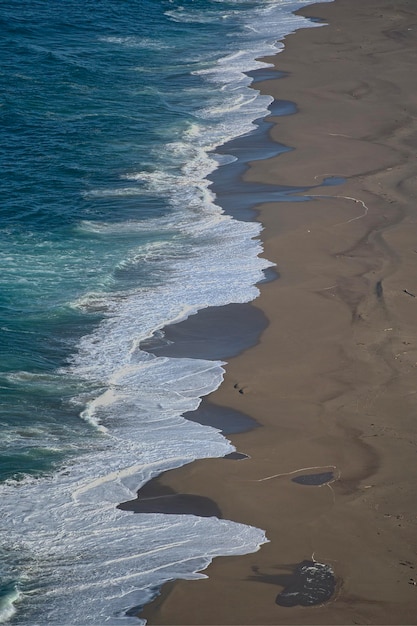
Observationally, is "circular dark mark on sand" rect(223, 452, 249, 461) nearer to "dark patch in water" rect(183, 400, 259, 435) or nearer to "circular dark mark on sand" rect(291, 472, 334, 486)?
"dark patch in water" rect(183, 400, 259, 435)

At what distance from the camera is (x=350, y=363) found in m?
11.3

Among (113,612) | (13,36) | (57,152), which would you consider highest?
(13,36)

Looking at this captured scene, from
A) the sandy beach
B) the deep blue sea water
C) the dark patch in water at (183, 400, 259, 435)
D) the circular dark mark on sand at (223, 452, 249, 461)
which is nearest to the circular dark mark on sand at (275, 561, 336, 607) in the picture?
the sandy beach

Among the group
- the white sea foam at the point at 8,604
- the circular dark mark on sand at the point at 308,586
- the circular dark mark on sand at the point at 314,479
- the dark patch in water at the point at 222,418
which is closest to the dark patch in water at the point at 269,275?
the dark patch in water at the point at 222,418

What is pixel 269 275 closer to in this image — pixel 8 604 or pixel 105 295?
pixel 105 295

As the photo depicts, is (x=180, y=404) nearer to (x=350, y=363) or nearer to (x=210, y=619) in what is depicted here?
(x=350, y=363)

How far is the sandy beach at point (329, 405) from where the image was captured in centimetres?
777

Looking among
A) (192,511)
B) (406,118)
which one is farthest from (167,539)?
(406,118)

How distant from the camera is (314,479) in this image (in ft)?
30.1

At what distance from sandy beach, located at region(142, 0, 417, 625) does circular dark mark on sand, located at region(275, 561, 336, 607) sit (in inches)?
2.3

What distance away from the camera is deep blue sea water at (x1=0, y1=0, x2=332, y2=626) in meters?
8.43

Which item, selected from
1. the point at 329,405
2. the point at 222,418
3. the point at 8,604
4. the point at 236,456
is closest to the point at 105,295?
the point at 222,418

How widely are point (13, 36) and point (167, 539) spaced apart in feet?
83.5

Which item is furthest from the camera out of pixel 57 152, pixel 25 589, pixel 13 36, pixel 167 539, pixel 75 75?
pixel 13 36
